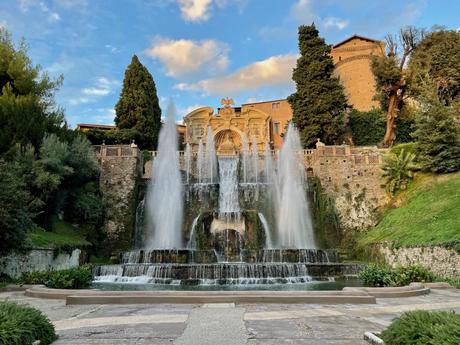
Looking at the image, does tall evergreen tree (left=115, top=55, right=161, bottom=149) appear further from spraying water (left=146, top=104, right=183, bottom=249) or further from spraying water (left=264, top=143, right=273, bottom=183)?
spraying water (left=264, top=143, right=273, bottom=183)

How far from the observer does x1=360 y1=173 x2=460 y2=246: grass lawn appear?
1805 centimetres

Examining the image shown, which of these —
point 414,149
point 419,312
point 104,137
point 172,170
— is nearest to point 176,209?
point 172,170

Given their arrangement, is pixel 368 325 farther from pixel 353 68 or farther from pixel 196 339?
pixel 353 68

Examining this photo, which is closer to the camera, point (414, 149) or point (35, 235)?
point (35, 235)

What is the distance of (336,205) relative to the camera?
28625 mm

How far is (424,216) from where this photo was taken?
21.2m

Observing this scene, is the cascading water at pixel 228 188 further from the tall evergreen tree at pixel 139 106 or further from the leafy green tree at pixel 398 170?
the leafy green tree at pixel 398 170

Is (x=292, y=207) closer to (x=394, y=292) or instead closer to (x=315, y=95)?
(x=315, y=95)

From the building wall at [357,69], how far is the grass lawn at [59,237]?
39.3 metres

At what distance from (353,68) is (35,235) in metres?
46.2

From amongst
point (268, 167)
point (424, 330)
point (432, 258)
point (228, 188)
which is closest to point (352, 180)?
point (268, 167)

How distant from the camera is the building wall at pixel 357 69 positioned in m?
51.8

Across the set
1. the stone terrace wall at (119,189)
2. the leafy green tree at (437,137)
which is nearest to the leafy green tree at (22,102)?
the stone terrace wall at (119,189)

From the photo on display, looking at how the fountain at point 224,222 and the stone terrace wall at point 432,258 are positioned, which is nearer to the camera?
the stone terrace wall at point 432,258
